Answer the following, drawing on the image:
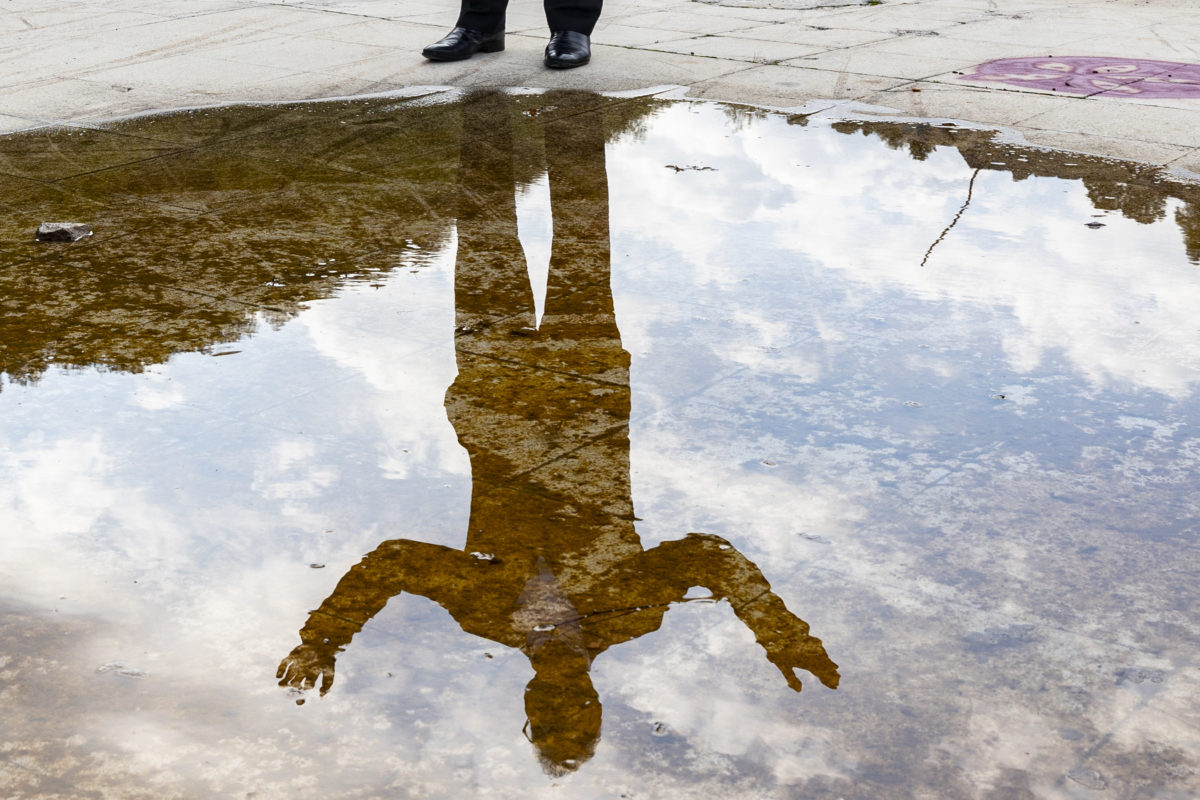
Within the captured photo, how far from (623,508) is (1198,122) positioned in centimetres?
470

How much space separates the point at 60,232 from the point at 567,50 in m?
3.95

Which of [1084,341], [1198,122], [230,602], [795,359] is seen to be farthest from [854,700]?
[1198,122]

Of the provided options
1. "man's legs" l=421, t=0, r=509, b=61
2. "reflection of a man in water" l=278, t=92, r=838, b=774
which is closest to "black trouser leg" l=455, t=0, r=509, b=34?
"man's legs" l=421, t=0, r=509, b=61

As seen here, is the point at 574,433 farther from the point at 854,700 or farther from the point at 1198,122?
the point at 1198,122

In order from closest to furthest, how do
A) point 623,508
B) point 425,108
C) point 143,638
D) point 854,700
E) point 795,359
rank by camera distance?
point 854,700 → point 143,638 → point 623,508 → point 795,359 → point 425,108

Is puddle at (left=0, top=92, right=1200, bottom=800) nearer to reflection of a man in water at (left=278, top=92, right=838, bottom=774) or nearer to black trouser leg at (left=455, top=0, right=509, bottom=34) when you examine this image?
reflection of a man in water at (left=278, top=92, right=838, bottom=774)

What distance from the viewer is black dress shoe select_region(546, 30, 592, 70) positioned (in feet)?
24.8

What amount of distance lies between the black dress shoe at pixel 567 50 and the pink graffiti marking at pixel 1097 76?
91.6 inches

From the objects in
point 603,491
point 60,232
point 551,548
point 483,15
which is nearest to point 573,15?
point 483,15

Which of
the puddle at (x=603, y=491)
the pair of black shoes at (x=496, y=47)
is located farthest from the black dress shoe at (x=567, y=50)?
the puddle at (x=603, y=491)

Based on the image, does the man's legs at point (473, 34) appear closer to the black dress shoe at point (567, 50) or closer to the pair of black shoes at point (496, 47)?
the pair of black shoes at point (496, 47)

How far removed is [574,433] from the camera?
10.2 feet

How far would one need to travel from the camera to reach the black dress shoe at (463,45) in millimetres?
7801

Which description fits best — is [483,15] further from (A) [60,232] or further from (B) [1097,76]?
(A) [60,232]
